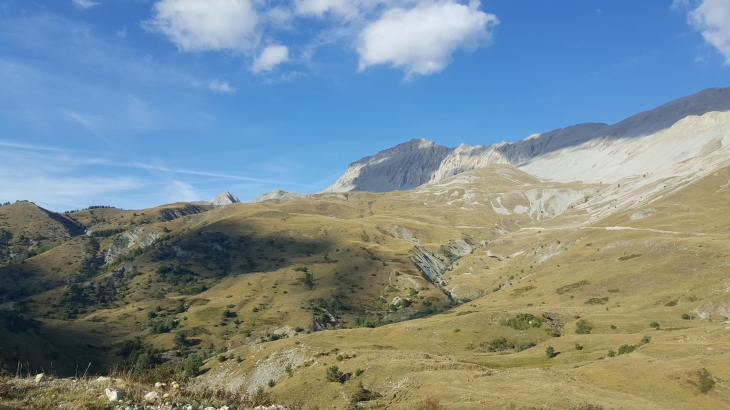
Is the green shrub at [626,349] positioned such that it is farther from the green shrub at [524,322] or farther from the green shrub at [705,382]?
the green shrub at [524,322]

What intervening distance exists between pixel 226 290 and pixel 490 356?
443 ft

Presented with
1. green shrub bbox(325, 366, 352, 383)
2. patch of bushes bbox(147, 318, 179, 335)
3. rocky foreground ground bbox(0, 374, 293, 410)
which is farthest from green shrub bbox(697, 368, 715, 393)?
patch of bushes bbox(147, 318, 179, 335)

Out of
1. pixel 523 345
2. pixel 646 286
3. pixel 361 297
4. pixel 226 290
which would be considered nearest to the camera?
pixel 523 345

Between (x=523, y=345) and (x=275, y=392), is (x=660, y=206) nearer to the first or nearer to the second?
(x=523, y=345)

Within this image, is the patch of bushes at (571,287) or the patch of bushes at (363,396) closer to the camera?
the patch of bushes at (363,396)

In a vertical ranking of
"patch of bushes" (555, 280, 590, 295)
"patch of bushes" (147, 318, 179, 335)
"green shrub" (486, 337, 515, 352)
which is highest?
"patch of bushes" (147, 318, 179, 335)

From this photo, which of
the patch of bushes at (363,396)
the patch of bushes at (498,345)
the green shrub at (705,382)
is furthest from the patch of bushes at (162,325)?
the green shrub at (705,382)

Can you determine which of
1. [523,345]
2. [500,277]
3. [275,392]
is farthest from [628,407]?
[500,277]

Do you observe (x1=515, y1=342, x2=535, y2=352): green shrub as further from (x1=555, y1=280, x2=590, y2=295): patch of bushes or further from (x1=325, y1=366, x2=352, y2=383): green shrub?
(x1=555, y1=280, x2=590, y2=295): patch of bushes

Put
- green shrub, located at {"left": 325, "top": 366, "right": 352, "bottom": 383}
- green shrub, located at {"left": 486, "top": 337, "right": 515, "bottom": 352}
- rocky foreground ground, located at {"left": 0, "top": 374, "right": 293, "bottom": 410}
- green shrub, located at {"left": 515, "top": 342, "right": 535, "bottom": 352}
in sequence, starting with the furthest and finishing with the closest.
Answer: green shrub, located at {"left": 486, "top": 337, "right": 515, "bottom": 352} → green shrub, located at {"left": 515, "top": 342, "right": 535, "bottom": 352} → green shrub, located at {"left": 325, "top": 366, "right": 352, "bottom": 383} → rocky foreground ground, located at {"left": 0, "top": 374, "right": 293, "bottom": 410}

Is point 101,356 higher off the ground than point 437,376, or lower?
lower

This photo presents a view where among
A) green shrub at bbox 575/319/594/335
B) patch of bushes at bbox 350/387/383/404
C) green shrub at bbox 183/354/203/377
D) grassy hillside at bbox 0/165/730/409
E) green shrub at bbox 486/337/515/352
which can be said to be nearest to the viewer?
grassy hillside at bbox 0/165/730/409

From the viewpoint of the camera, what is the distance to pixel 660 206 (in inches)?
7165

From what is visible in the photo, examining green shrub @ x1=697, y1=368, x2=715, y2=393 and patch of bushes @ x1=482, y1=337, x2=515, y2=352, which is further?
patch of bushes @ x1=482, y1=337, x2=515, y2=352
